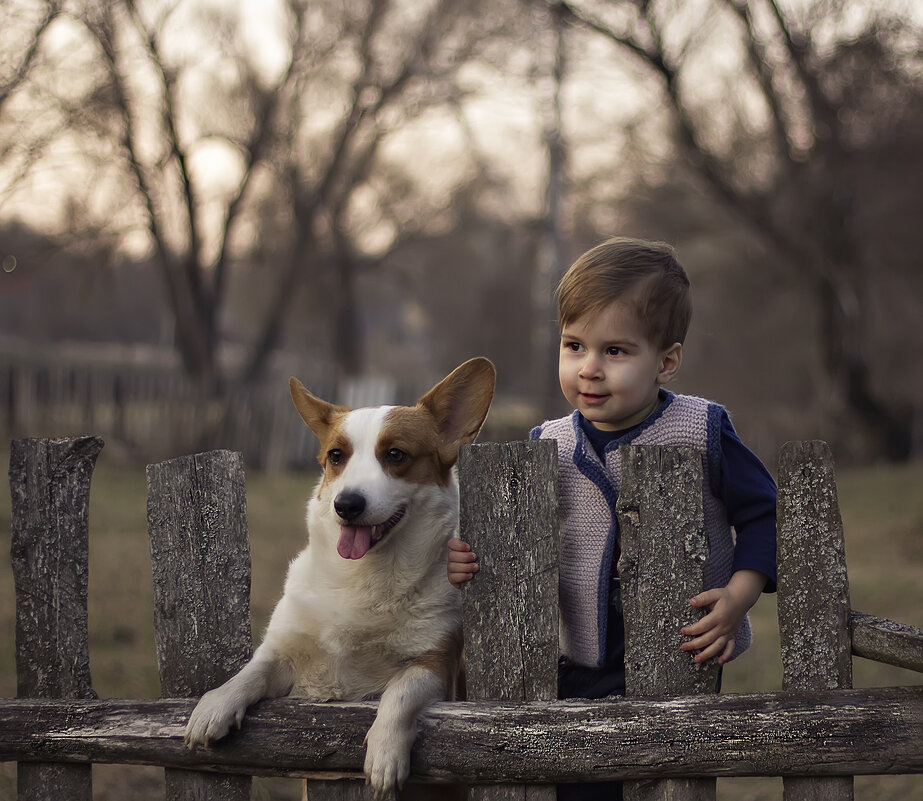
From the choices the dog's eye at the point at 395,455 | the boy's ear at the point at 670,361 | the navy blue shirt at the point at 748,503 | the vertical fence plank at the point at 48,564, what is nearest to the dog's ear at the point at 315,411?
the dog's eye at the point at 395,455

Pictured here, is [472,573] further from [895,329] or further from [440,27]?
[895,329]

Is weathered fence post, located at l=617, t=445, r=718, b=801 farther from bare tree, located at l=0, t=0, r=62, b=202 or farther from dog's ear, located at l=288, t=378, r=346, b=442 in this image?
bare tree, located at l=0, t=0, r=62, b=202

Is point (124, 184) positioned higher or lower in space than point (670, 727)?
higher

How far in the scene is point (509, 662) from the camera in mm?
2221

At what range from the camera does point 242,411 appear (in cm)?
1421

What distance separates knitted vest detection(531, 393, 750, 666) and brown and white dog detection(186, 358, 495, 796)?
1.07 feet

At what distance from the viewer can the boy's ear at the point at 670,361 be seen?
99.7 inches

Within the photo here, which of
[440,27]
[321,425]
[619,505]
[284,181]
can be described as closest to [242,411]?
[284,181]

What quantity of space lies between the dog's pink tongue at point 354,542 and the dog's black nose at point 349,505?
0.21ft

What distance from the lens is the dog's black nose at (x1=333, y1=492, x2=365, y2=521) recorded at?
8.15 ft

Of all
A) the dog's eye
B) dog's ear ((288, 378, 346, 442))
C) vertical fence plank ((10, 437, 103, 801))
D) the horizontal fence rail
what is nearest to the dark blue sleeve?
the horizontal fence rail

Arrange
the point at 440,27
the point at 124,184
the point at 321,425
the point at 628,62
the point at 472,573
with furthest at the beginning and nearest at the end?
the point at 440,27
the point at 628,62
the point at 124,184
the point at 321,425
the point at 472,573

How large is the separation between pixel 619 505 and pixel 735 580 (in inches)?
13.9

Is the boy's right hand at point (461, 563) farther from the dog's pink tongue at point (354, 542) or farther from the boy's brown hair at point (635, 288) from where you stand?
the boy's brown hair at point (635, 288)
